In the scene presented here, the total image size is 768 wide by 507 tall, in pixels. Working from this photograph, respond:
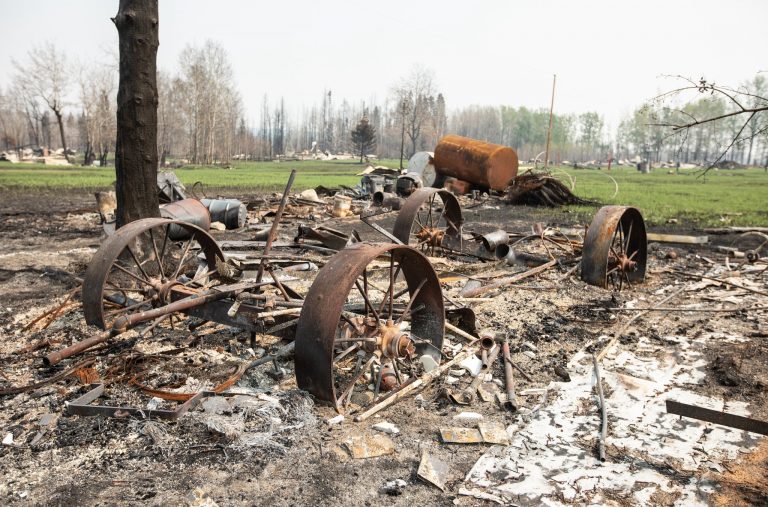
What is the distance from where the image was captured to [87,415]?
3.79 m

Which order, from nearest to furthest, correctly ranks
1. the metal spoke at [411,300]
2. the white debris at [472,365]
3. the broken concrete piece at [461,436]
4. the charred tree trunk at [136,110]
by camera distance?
the broken concrete piece at [461,436], the metal spoke at [411,300], the white debris at [472,365], the charred tree trunk at [136,110]

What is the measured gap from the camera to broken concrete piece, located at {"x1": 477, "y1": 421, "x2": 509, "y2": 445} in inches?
145

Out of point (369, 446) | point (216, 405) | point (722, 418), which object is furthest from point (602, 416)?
point (216, 405)

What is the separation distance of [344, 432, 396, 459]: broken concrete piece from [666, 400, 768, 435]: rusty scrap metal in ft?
6.33

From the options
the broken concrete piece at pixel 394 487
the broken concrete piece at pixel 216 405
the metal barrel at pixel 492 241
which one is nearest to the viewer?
the broken concrete piece at pixel 394 487

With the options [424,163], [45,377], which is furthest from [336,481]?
[424,163]

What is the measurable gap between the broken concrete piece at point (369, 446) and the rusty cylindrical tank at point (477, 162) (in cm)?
1749

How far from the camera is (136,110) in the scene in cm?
745

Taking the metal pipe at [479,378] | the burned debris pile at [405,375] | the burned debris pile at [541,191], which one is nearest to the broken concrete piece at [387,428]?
the burned debris pile at [405,375]

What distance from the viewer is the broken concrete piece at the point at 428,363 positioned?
15.1 feet

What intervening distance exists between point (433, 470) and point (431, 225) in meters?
6.90

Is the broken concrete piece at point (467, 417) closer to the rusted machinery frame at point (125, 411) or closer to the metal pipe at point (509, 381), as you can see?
the metal pipe at point (509, 381)

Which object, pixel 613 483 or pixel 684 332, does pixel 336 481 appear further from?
pixel 684 332

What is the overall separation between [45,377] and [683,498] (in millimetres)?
4828
